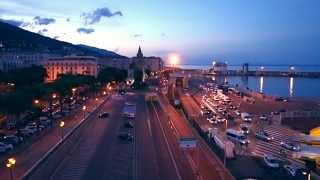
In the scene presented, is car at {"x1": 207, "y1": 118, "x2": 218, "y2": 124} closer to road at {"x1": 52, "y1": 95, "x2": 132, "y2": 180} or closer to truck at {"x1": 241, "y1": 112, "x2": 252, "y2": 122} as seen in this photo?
truck at {"x1": 241, "y1": 112, "x2": 252, "y2": 122}

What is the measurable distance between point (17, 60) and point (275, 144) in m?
43.9

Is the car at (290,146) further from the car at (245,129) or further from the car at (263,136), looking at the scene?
the car at (245,129)

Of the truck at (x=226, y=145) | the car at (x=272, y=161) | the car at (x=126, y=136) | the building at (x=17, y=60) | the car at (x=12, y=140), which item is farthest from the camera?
the building at (x=17, y=60)

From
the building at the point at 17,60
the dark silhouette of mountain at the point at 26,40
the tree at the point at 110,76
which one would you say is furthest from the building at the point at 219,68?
the tree at the point at 110,76

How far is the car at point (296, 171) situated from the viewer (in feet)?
41.2

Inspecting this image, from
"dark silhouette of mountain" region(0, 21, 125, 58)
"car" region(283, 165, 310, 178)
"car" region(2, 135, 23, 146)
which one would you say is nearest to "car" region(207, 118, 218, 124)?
"car" region(283, 165, 310, 178)

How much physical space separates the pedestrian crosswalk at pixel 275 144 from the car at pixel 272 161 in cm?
77

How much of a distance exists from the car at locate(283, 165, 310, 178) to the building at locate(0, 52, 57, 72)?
3931cm

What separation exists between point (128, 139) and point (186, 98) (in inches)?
726

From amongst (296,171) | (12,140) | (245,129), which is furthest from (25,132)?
(296,171)

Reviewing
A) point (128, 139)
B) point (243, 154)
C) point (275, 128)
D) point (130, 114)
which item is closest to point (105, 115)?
point (130, 114)

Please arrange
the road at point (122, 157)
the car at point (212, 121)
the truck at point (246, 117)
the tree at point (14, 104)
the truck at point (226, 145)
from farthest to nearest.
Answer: the truck at point (246, 117), the car at point (212, 121), the tree at point (14, 104), the truck at point (226, 145), the road at point (122, 157)

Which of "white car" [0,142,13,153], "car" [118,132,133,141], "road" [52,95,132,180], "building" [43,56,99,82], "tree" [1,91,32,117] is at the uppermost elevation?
"building" [43,56,99,82]

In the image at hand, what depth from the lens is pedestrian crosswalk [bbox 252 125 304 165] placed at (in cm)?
1520
